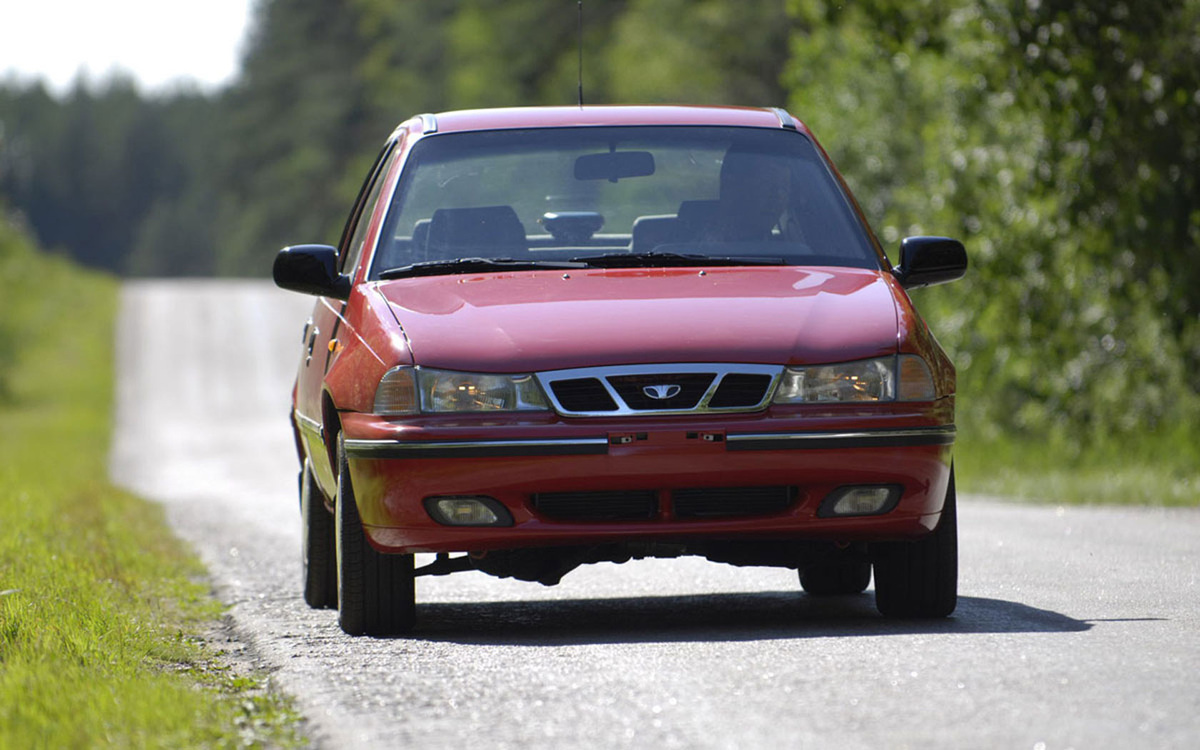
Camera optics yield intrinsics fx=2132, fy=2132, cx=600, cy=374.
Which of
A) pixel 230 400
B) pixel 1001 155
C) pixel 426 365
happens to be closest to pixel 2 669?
pixel 426 365

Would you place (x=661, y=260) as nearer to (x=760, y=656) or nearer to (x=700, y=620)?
(x=700, y=620)

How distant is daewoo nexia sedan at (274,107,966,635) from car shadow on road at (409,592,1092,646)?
0.20m

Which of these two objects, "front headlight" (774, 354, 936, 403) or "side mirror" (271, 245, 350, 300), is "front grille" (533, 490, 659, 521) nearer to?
"front headlight" (774, 354, 936, 403)

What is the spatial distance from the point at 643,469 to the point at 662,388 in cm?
26

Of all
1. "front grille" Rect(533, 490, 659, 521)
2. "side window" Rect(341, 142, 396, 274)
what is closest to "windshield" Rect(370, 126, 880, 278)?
"side window" Rect(341, 142, 396, 274)

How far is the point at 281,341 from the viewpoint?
4609cm

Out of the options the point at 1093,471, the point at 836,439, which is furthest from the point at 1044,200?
the point at 836,439

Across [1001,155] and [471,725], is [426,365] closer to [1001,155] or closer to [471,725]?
[471,725]

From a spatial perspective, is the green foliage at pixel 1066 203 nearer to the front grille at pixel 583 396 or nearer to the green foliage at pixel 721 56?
the front grille at pixel 583 396

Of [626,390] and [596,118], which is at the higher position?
[596,118]

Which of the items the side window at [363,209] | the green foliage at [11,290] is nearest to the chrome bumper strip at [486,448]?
the side window at [363,209]

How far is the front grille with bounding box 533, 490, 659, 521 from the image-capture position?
6.71m

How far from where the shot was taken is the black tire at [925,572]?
7066 mm

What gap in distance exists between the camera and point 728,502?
6727 millimetres
